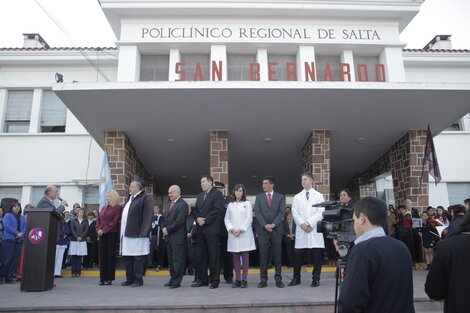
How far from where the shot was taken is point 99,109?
10125 mm

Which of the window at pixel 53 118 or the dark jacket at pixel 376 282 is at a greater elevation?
the window at pixel 53 118

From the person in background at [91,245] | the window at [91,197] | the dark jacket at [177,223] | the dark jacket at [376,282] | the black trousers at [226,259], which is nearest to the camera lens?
the dark jacket at [376,282]

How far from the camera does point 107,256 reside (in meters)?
7.39

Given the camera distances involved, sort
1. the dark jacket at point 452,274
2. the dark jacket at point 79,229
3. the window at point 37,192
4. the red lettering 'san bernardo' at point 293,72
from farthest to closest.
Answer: the window at point 37,192
the red lettering 'san bernardo' at point 293,72
the dark jacket at point 79,229
the dark jacket at point 452,274

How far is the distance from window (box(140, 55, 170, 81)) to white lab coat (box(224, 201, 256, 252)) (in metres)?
6.49

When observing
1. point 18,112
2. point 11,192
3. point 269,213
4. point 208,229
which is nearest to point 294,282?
point 269,213

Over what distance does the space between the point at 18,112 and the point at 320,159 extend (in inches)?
446

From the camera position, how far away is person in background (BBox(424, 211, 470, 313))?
2613 mm

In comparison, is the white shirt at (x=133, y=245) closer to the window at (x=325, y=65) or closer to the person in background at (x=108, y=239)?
the person in background at (x=108, y=239)

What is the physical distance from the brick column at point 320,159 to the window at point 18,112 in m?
10.6

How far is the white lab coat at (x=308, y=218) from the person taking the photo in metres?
6.77

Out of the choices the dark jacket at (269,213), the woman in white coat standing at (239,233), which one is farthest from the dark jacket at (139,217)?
the dark jacket at (269,213)

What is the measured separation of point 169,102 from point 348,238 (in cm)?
676

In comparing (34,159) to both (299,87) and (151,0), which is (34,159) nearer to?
(151,0)
